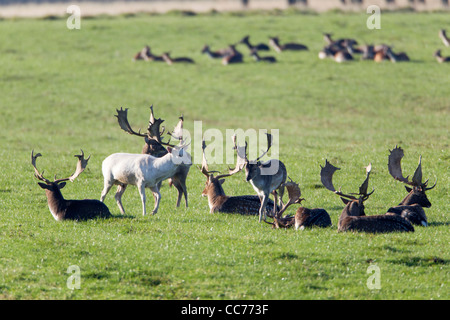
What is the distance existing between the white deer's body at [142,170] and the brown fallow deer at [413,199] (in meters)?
4.88

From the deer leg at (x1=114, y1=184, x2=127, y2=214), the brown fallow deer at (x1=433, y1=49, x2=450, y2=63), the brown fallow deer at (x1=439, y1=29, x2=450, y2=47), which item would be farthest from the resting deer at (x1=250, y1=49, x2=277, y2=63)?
the deer leg at (x1=114, y1=184, x2=127, y2=214)

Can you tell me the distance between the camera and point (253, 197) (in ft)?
52.9

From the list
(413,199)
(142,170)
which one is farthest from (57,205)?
(413,199)

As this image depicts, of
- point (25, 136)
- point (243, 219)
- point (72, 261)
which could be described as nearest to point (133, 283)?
point (72, 261)

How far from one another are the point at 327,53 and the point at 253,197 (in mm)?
28356

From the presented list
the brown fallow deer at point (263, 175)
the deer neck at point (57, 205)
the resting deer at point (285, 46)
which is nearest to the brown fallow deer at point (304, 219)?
the brown fallow deer at point (263, 175)

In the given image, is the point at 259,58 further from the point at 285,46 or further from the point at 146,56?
the point at 146,56

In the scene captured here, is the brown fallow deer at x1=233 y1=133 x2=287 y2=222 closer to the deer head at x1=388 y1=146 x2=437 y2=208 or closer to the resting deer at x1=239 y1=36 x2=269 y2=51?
the deer head at x1=388 y1=146 x2=437 y2=208

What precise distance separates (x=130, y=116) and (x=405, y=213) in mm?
21484

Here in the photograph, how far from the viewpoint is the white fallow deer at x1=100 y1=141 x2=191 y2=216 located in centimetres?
1534

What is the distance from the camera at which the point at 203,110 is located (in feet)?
114

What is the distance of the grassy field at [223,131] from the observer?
1168cm
